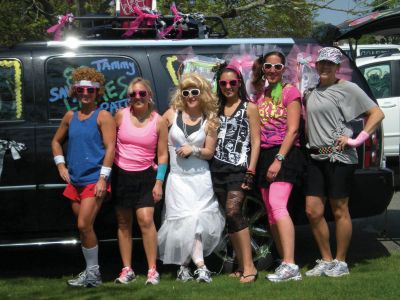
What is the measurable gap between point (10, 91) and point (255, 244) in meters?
2.40

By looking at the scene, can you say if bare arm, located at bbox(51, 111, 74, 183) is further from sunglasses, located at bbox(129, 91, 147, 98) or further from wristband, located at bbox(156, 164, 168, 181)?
wristband, located at bbox(156, 164, 168, 181)

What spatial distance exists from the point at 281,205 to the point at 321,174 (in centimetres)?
43

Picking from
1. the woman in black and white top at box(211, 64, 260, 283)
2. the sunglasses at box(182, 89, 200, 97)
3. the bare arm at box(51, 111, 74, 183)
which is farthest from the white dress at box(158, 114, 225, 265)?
the bare arm at box(51, 111, 74, 183)

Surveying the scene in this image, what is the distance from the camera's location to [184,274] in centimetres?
547

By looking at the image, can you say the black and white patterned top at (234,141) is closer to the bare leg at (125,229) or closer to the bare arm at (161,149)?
the bare arm at (161,149)

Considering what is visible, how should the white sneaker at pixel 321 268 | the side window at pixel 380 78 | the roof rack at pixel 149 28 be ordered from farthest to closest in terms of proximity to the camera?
the side window at pixel 380 78
the roof rack at pixel 149 28
the white sneaker at pixel 321 268

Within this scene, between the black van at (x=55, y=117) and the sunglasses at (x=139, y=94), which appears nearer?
the sunglasses at (x=139, y=94)

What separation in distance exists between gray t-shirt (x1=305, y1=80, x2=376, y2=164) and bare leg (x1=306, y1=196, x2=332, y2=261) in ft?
1.16

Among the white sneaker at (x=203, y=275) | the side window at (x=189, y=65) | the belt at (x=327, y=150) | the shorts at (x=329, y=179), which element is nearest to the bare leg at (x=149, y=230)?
the white sneaker at (x=203, y=275)

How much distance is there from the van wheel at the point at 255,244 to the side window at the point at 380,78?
17.4 feet

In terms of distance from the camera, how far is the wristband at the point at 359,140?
5324 millimetres

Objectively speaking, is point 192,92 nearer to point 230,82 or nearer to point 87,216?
point 230,82

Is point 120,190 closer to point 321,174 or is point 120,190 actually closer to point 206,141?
point 206,141

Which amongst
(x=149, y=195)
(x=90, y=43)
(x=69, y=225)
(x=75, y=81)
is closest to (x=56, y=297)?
(x=69, y=225)
